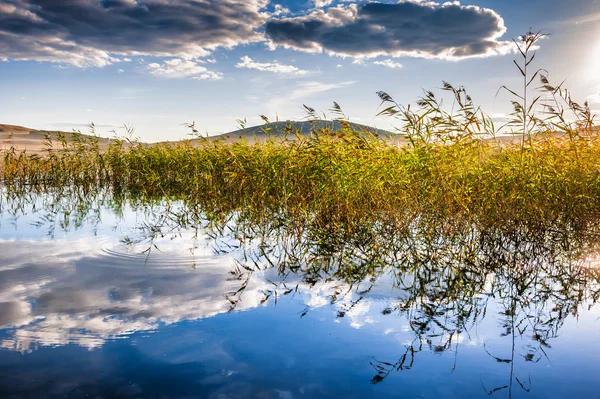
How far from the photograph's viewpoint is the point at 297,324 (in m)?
2.96

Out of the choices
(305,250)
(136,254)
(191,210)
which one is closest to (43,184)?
(191,210)

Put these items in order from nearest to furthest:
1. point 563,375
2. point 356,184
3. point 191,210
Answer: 1. point 563,375
2. point 356,184
3. point 191,210

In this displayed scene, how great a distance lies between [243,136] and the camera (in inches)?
310

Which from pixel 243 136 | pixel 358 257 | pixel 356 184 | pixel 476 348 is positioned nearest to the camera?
pixel 476 348

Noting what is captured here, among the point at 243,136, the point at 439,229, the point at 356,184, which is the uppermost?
the point at 243,136

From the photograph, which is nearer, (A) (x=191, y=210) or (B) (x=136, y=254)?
(B) (x=136, y=254)

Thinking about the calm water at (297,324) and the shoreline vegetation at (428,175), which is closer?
the calm water at (297,324)

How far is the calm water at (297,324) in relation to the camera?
7.51 feet

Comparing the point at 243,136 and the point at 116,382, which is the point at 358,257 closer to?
the point at 116,382

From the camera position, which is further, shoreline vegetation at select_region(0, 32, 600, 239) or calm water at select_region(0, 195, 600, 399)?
shoreline vegetation at select_region(0, 32, 600, 239)

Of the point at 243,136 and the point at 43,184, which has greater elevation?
the point at 243,136

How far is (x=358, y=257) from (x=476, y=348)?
77.0 inches

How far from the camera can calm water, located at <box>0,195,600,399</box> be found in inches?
90.1

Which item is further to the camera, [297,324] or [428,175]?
[428,175]
